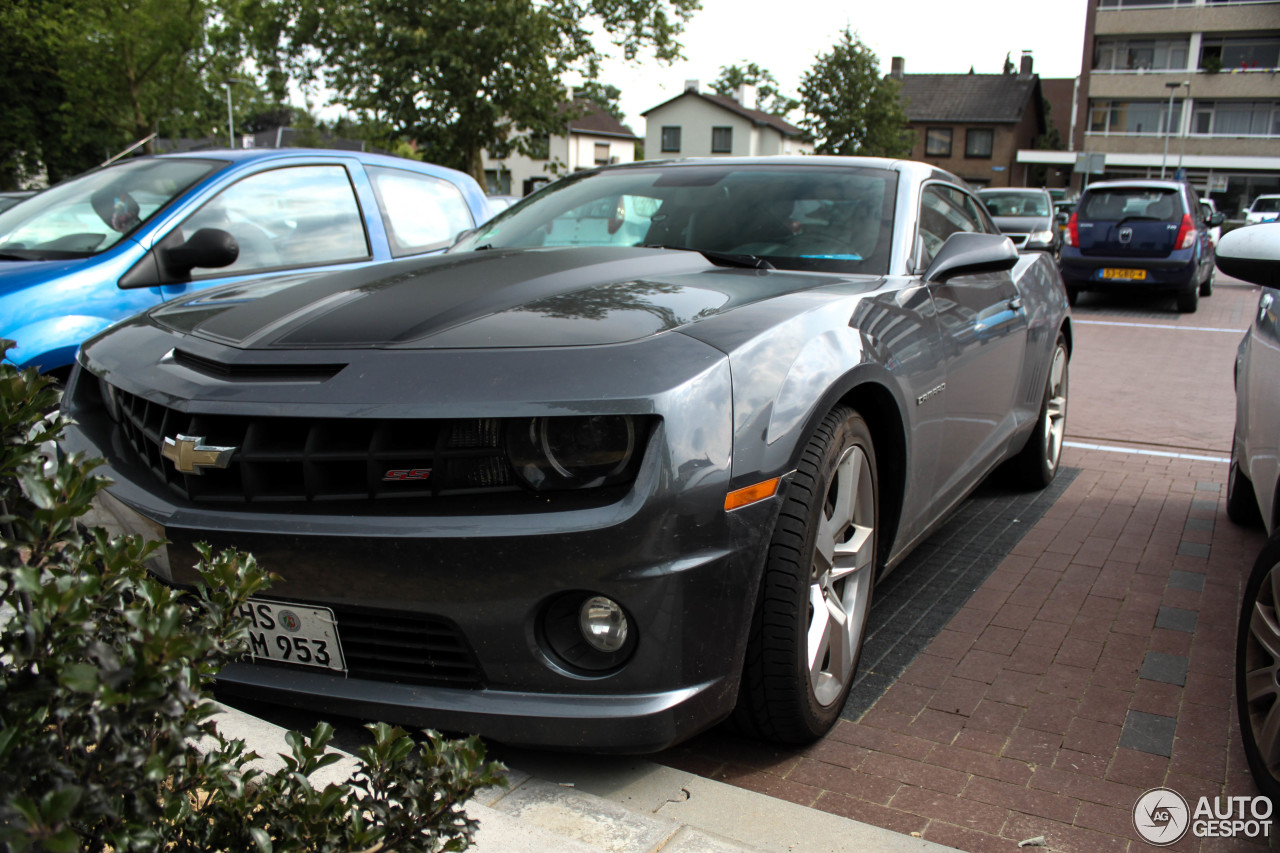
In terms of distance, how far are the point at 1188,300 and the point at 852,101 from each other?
26.5 metres

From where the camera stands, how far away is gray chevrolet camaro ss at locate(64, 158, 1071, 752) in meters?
2.07

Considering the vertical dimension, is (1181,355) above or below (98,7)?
below

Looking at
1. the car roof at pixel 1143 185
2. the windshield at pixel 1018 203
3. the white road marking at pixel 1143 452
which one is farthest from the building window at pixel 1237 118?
the white road marking at pixel 1143 452

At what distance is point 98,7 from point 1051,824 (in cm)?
3292

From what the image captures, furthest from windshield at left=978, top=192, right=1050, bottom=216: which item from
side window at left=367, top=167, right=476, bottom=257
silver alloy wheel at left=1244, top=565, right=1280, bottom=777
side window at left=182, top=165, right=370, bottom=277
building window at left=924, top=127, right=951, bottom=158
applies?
building window at left=924, top=127, right=951, bottom=158

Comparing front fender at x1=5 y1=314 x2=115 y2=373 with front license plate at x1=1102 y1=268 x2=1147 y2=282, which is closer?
front fender at x1=5 y1=314 x2=115 y2=373

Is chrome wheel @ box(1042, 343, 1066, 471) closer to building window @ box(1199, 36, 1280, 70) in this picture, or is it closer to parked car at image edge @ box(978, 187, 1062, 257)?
parked car at image edge @ box(978, 187, 1062, 257)

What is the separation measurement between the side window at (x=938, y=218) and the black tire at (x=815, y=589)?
1077 millimetres

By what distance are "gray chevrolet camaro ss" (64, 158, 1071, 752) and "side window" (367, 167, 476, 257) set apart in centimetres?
282

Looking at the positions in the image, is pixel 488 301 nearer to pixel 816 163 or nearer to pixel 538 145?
pixel 816 163

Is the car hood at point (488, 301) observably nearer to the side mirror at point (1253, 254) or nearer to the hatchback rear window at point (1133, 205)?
the side mirror at point (1253, 254)

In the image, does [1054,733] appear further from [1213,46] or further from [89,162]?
[1213,46]

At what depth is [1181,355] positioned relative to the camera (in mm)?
10570

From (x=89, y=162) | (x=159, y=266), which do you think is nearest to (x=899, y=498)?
(x=159, y=266)
